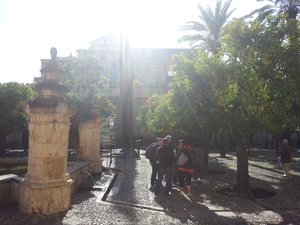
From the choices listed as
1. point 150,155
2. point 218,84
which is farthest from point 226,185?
point 218,84

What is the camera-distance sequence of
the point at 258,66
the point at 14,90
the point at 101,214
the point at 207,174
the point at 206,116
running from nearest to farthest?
the point at 101,214 → the point at 258,66 → the point at 206,116 → the point at 207,174 → the point at 14,90

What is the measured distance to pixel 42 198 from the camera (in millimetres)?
7477

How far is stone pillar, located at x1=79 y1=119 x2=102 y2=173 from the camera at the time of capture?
14312mm

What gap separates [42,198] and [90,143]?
6871mm

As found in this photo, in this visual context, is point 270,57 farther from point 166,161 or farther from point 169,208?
point 169,208

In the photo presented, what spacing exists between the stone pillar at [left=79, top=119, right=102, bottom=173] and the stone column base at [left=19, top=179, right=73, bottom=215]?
21.3 feet

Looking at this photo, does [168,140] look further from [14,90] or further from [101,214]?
[14,90]

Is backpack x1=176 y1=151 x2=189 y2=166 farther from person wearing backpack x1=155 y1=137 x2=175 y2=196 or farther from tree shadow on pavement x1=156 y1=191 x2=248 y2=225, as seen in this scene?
tree shadow on pavement x1=156 y1=191 x2=248 y2=225

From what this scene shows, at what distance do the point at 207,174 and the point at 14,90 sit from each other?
44.1 ft

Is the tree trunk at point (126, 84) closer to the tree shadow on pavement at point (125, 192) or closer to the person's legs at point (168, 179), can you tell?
the tree shadow on pavement at point (125, 192)

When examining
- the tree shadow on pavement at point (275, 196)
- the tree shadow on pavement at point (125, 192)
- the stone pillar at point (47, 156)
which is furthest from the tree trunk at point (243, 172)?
the stone pillar at point (47, 156)

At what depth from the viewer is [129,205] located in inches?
343

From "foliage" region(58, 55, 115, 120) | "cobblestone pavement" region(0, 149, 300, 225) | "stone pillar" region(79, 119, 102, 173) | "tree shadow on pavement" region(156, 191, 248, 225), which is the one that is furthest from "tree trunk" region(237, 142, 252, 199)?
"foliage" region(58, 55, 115, 120)

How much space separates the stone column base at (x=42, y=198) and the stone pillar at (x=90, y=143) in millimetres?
6493
